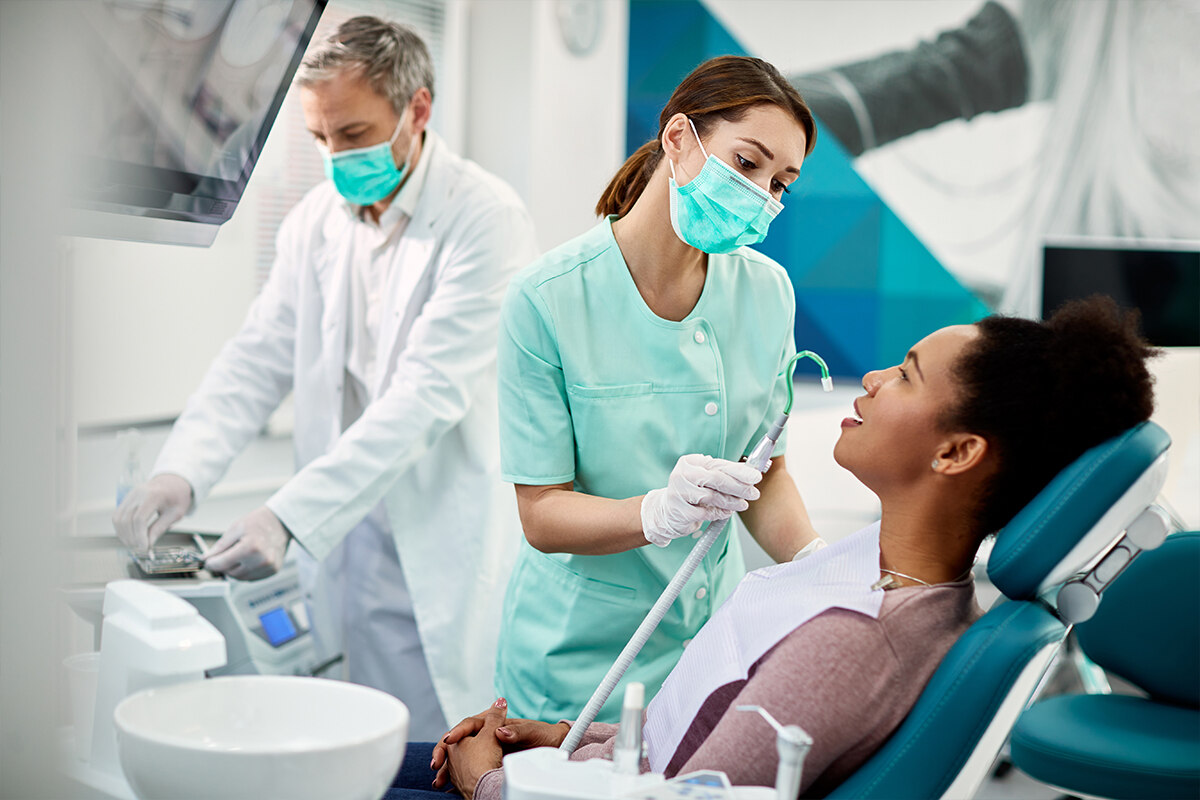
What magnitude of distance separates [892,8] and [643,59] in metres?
1.00

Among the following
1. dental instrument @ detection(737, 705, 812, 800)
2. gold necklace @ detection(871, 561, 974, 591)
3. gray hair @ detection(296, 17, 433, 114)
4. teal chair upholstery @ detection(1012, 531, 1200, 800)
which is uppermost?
gray hair @ detection(296, 17, 433, 114)

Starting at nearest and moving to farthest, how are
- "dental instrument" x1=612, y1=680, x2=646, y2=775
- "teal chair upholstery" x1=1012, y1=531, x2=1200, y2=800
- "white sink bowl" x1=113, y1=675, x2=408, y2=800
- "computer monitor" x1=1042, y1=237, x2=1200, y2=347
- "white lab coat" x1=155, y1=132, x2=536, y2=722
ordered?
1. "white sink bowl" x1=113, y1=675, x2=408, y2=800
2. "dental instrument" x1=612, y1=680, x2=646, y2=775
3. "teal chair upholstery" x1=1012, y1=531, x2=1200, y2=800
4. "white lab coat" x1=155, y1=132, x2=536, y2=722
5. "computer monitor" x1=1042, y1=237, x2=1200, y2=347

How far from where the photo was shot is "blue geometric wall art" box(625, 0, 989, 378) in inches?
155

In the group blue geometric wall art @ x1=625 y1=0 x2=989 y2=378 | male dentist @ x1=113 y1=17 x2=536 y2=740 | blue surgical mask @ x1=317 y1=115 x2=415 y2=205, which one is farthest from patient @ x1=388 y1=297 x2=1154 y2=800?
blue geometric wall art @ x1=625 y1=0 x2=989 y2=378

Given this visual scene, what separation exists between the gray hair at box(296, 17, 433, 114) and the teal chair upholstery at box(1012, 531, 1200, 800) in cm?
182

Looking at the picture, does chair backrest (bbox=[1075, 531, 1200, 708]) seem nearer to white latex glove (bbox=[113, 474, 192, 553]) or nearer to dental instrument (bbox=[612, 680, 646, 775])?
dental instrument (bbox=[612, 680, 646, 775])

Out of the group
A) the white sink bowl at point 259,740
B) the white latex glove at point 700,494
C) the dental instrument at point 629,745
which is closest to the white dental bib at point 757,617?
the white latex glove at point 700,494

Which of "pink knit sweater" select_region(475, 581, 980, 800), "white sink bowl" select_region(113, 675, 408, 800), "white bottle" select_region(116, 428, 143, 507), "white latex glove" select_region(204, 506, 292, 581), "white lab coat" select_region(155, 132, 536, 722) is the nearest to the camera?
"white sink bowl" select_region(113, 675, 408, 800)

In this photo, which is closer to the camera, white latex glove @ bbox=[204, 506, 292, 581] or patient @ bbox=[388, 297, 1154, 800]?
patient @ bbox=[388, 297, 1154, 800]

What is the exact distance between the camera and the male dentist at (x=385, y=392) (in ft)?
6.39

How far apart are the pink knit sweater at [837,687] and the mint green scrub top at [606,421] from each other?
0.35 meters

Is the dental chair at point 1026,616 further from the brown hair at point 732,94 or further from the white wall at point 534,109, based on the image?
the white wall at point 534,109

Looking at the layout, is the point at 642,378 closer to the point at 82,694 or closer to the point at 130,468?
the point at 82,694

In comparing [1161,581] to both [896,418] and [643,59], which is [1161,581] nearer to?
[896,418]
